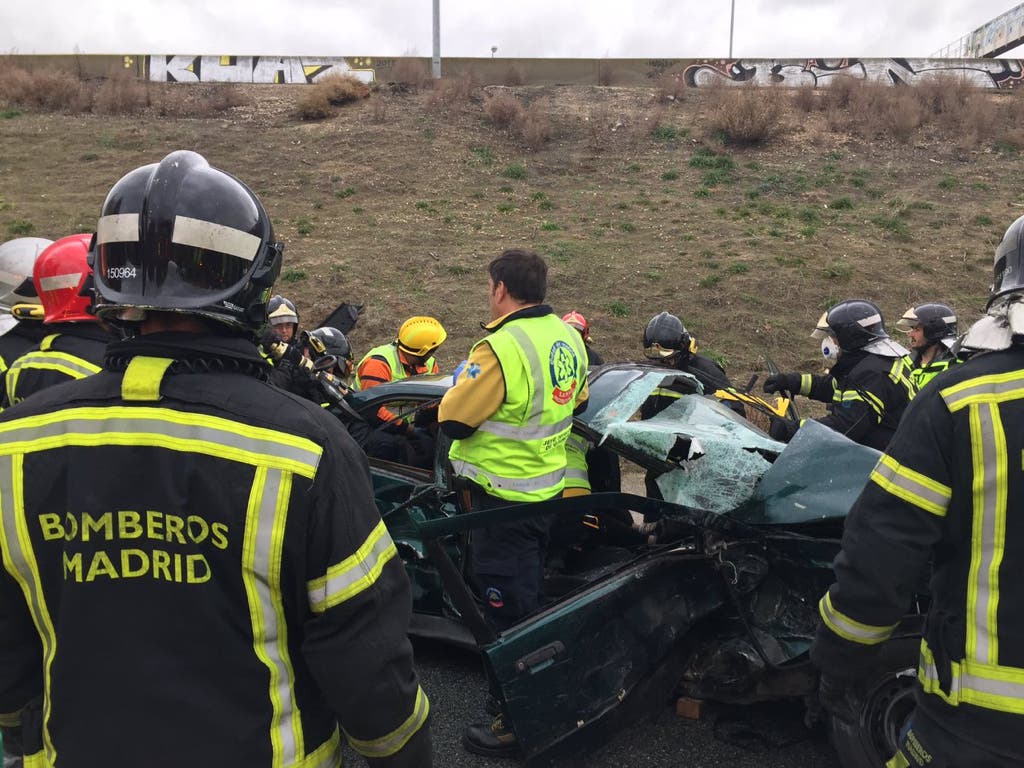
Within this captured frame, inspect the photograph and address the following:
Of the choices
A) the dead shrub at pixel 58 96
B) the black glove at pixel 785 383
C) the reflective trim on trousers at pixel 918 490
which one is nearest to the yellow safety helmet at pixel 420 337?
the black glove at pixel 785 383

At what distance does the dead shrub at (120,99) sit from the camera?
20.0m

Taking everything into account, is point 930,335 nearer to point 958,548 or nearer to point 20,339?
point 958,548

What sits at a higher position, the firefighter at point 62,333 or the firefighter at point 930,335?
the firefighter at point 62,333

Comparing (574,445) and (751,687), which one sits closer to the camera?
(751,687)

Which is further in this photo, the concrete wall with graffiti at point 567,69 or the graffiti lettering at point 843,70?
the concrete wall with graffiti at point 567,69

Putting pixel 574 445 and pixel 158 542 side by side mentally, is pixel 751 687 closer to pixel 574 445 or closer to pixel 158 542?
pixel 574 445

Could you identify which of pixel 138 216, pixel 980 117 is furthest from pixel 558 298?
pixel 980 117

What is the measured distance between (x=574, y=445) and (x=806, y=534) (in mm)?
1202

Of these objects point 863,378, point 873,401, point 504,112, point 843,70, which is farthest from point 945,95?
point 873,401

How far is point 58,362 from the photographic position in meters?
2.65

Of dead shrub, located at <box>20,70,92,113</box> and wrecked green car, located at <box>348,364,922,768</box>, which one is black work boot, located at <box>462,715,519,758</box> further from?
dead shrub, located at <box>20,70,92,113</box>

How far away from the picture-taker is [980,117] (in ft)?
60.4

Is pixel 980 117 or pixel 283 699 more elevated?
pixel 980 117

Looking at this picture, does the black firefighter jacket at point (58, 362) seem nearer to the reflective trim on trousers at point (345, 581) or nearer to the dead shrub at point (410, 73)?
the reflective trim on trousers at point (345, 581)
